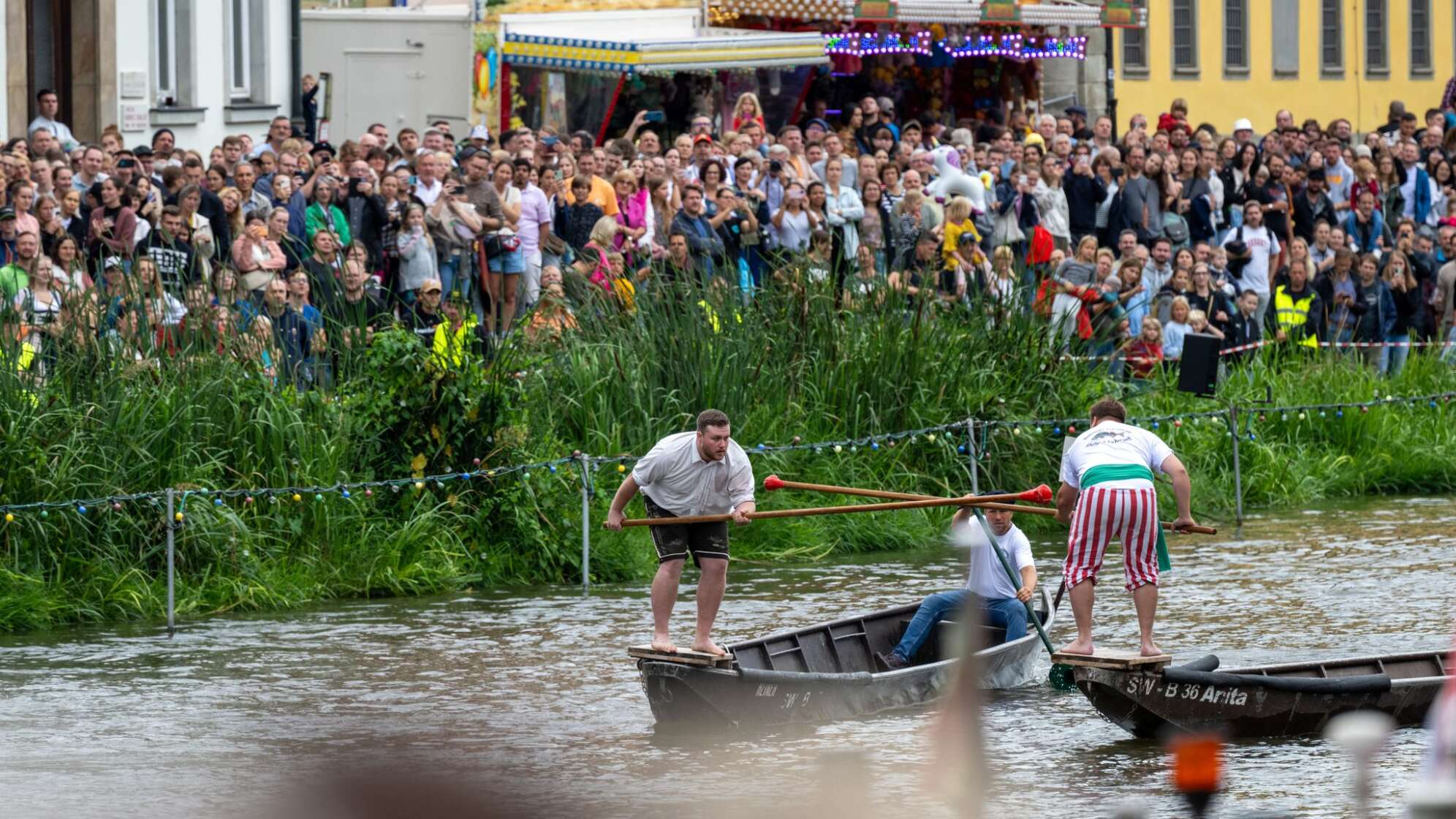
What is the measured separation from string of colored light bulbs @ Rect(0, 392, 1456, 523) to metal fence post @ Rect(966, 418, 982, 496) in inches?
0.7

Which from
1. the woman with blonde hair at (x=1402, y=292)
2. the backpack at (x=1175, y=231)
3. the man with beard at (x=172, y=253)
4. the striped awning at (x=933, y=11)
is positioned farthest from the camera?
the striped awning at (x=933, y=11)

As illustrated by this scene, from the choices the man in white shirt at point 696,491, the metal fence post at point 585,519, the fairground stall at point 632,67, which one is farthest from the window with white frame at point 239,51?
the man in white shirt at point 696,491

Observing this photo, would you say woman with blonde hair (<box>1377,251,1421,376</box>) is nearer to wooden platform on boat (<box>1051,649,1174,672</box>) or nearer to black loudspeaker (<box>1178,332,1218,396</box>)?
black loudspeaker (<box>1178,332,1218,396</box>)

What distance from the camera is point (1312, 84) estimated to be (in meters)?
57.8

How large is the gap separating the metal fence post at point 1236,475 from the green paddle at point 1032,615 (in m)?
6.79

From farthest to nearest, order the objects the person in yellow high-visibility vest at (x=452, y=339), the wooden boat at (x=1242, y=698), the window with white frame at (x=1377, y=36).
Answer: the window with white frame at (x=1377, y=36) → the person in yellow high-visibility vest at (x=452, y=339) → the wooden boat at (x=1242, y=698)

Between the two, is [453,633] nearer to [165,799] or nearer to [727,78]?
[165,799]

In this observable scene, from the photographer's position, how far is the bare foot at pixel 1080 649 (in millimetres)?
12485

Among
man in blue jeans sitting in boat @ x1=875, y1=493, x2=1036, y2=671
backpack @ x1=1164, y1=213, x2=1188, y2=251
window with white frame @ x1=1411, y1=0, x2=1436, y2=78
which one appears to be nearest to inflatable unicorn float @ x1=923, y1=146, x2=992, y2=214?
backpack @ x1=1164, y1=213, x2=1188, y2=251

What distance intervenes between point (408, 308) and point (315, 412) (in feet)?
6.51

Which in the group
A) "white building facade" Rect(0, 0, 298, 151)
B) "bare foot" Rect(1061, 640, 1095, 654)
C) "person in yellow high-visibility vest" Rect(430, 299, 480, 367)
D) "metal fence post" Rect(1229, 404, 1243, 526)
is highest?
"white building facade" Rect(0, 0, 298, 151)

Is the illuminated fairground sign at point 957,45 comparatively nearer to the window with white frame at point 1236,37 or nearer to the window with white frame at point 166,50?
the window with white frame at point 166,50

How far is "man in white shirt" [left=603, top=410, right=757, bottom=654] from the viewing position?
1335 centimetres

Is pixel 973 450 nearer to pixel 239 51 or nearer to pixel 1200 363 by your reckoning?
pixel 1200 363
